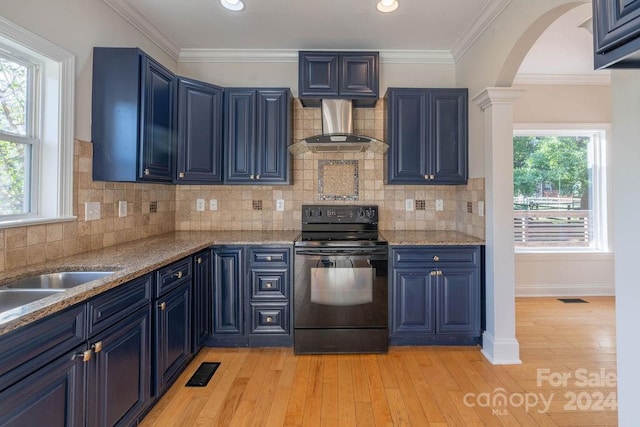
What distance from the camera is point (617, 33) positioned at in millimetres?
870

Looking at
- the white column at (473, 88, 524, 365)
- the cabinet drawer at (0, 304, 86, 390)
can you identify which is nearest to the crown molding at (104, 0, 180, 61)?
the cabinet drawer at (0, 304, 86, 390)

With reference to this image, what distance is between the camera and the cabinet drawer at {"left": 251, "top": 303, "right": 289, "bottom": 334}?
2.65m

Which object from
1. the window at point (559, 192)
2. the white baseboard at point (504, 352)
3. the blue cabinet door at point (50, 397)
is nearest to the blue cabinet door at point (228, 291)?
the blue cabinet door at point (50, 397)

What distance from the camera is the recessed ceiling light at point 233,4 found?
2.36 m

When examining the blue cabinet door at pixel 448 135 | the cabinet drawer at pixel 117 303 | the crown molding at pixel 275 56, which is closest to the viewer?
the cabinet drawer at pixel 117 303

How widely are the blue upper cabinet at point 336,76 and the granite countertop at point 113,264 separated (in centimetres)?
143

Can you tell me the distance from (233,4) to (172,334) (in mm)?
2424

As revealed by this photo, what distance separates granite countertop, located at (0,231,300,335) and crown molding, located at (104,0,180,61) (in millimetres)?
1768

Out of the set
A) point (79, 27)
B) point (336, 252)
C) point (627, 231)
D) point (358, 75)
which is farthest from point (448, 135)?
point (79, 27)

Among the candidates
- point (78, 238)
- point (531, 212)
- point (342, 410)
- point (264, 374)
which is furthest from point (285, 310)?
point (531, 212)

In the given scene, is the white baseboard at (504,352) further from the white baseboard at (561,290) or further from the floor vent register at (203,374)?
the floor vent register at (203,374)

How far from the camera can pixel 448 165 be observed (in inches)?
117

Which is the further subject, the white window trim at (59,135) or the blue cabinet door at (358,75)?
the blue cabinet door at (358,75)

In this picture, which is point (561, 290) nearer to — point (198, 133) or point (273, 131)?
point (273, 131)
